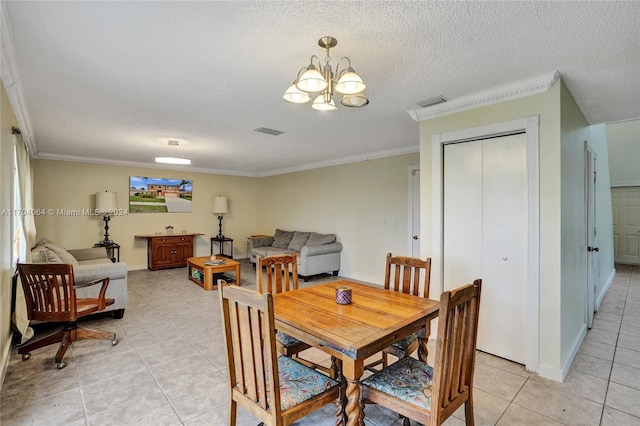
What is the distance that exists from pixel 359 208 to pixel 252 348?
15.2 feet

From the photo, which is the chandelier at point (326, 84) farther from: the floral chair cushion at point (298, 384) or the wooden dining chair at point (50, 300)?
the wooden dining chair at point (50, 300)

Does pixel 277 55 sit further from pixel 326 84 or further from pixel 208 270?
pixel 208 270

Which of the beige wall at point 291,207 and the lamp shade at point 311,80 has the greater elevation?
the lamp shade at point 311,80

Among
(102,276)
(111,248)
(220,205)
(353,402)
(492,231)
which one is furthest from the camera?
(220,205)

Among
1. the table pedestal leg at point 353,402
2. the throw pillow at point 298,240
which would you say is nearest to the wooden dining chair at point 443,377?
the table pedestal leg at point 353,402

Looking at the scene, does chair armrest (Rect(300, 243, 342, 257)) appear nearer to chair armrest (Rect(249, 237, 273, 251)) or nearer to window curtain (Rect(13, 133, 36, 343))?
chair armrest (Rect(249, 237, 273, 251))

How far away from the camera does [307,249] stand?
5.61 meters

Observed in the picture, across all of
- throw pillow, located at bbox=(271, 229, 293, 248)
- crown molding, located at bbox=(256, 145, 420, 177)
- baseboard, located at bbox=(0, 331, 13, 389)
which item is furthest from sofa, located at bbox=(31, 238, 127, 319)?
crown molding, located at bbox=(256, 145, 420, 177)

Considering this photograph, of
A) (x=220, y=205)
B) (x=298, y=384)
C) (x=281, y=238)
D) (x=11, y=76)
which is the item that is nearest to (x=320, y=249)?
(x=281, y=238)

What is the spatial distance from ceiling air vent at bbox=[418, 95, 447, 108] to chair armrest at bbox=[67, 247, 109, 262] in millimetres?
5779

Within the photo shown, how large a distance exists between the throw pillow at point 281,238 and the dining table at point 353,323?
4.71m

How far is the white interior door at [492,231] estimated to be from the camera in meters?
2.63

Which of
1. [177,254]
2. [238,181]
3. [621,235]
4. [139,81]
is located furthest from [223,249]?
[621,235]

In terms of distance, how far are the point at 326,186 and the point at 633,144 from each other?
23.8 feet
